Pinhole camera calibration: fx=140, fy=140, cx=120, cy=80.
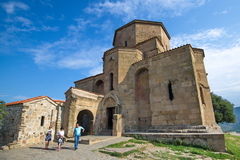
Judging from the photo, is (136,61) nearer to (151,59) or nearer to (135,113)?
(151,59)

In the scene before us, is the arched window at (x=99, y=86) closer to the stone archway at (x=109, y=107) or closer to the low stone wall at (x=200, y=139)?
the stone archway at (x=109, y=107)

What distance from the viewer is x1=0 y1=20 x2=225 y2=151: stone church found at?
9266 millimetres

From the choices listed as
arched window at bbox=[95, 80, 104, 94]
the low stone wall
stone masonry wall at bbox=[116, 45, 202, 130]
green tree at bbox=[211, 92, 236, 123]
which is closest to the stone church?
stone masonry wall at bbox=[116, 45, 202, 130]

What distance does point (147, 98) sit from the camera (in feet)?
38.2

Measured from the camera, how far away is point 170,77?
1038cm

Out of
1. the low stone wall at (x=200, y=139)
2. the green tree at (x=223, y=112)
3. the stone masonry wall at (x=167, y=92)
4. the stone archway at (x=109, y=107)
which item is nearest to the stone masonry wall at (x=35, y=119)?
the stone archway at (x=109, y=107)

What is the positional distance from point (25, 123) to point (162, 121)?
351 inches

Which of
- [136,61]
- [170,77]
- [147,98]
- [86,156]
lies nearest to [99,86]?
[136,61]

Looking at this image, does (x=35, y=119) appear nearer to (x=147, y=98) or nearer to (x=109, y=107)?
(x=109, y=107)

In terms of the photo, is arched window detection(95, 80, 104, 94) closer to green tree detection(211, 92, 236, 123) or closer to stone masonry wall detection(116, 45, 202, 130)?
stone masonry wall detection(116, 45, 202, 130)

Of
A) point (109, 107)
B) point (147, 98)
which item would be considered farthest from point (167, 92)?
point (109, 107)

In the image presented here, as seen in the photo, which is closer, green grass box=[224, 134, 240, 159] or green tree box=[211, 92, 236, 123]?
green grass box=[224, 134, 240, 159]

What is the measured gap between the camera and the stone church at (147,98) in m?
9.27

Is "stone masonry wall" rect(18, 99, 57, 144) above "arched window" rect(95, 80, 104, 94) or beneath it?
beneath
